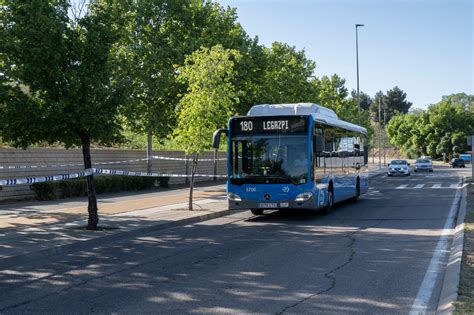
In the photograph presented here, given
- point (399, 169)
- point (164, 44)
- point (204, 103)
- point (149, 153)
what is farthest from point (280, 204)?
point (399, 169)

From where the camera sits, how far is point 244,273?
28.1 feet

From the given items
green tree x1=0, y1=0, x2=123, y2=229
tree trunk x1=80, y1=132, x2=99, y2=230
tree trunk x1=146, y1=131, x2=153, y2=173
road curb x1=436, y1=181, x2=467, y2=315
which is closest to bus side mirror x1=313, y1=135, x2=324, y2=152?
road curb x1=436, y1=181, x2=467, y2=315

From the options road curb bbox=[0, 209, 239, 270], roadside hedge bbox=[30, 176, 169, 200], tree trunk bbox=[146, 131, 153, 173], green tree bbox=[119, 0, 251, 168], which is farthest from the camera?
tree trunk bbox=[146, 131, 153, 173]

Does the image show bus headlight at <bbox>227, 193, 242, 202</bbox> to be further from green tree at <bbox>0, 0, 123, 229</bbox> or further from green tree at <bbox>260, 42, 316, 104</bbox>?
green tree at <bbox>260, 42, 316, 104</bbox>

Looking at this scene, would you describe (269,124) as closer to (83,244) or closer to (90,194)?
(90,194)

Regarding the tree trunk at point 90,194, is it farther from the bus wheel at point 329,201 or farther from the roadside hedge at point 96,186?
the roadside hedge at point 96,186

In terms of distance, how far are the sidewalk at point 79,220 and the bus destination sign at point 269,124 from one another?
9.63ft

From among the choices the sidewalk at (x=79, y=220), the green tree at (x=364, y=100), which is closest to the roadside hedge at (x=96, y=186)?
the sidewalk at (x=79, y=220)

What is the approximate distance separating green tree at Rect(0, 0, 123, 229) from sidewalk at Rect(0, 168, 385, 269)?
1092 mm

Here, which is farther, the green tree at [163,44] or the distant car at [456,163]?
the distant car at [456,163]

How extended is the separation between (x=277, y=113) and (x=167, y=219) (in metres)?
4.49

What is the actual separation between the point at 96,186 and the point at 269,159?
11136mm

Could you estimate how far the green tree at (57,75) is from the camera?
12328 millimetres

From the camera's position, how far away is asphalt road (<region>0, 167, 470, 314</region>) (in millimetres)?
6777
